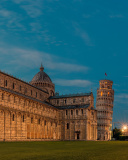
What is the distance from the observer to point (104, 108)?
5655 inches

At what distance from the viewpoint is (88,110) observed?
9106 cm

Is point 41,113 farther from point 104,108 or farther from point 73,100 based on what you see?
point 104,108

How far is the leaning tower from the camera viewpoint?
5532 inches

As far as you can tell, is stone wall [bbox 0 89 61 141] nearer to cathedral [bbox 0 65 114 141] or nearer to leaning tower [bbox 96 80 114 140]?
cathedral [bbox 0 65 114 141]

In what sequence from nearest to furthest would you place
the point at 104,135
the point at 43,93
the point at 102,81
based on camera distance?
the point at 43,93
the point at 104,135
the point at 102,81

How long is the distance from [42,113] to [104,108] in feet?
237

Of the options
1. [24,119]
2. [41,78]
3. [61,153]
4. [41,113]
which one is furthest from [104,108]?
[61,153]

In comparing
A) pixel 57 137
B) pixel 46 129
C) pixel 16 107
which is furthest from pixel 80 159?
pixel 57 137

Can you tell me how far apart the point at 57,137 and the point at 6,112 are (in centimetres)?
3522

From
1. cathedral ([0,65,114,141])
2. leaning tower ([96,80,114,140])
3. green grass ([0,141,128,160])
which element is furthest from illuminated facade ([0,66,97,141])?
leaning tower ([96,80,114,140])

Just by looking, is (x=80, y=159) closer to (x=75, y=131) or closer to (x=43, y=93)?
(x=75, y=131)

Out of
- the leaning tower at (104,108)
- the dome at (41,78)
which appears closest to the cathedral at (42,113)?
the dome at (41,78)

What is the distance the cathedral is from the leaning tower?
43.8 m

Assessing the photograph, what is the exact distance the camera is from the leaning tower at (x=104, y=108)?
14051 centimetres
